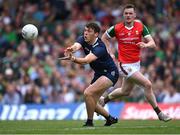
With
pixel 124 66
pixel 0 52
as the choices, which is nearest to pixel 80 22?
pixel 0 52

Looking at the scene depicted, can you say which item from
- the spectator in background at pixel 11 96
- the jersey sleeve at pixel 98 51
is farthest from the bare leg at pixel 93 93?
the spectator in background at pixel 11 96

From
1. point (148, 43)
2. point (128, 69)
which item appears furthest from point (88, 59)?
point (128, 69)

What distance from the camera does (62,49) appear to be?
3055 cm

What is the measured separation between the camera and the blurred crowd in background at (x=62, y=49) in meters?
28.4

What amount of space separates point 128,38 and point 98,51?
71.6 inches

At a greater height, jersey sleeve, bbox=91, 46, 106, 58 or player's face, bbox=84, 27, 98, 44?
player's face, bbox=84, 27, 98, 44

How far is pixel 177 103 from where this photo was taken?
85.7 ft

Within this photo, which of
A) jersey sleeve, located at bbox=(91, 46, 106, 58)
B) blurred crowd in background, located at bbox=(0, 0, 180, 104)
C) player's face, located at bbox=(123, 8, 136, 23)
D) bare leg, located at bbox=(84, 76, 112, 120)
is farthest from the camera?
blurred crowd in background, located at bbox=(0, 0, 180, 104)

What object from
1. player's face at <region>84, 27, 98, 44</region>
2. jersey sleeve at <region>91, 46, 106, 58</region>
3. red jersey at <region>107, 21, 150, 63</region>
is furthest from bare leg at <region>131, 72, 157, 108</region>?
player's face at <region>84, 27, 98, 44</region>

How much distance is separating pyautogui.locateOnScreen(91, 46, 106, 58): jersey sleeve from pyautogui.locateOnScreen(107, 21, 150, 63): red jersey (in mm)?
1601

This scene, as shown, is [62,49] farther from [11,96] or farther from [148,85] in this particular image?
[148,85]

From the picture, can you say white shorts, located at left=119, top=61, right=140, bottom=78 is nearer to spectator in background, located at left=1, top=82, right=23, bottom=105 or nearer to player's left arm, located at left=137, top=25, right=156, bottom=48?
player's left arm, located at left=137, top=25, right=156, bottom=48

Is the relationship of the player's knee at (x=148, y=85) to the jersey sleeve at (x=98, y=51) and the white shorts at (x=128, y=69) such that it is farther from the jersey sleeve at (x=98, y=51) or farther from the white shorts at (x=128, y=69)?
the jersey sleeve at (x=98, y=51)

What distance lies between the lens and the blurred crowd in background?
28.4m
